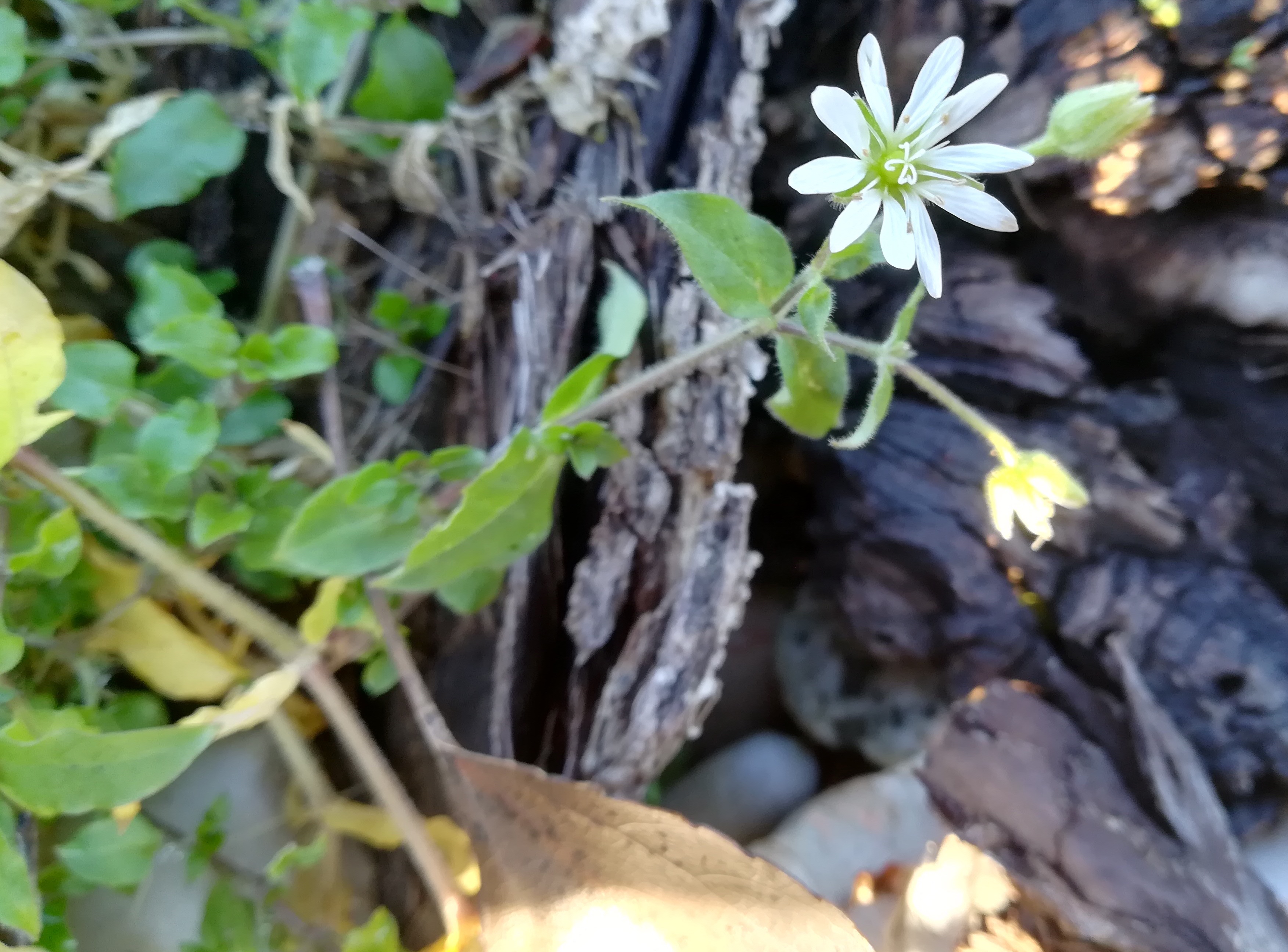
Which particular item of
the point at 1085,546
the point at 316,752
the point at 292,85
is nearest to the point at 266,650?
the point at 316,752

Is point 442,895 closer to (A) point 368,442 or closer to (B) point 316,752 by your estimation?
(B) point 316,752

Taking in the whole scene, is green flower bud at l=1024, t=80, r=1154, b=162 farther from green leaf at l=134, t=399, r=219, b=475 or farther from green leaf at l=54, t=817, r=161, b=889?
green leaf at l=54, t=817, r=161, b=889

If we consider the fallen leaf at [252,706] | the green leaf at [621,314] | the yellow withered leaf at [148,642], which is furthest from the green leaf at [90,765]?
the green leaf at [621,314]

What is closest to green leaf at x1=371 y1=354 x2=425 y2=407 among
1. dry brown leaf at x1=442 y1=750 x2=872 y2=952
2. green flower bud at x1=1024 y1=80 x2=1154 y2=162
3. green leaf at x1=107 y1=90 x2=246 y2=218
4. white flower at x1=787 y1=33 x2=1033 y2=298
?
green leaf at x1=107 y1=90 x2=246 y2=218

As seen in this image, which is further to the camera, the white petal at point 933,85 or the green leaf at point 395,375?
the green leaf at point 395,375

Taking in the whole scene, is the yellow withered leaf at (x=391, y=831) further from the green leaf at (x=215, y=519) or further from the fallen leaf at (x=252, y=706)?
the green leaf at (x=215, y=519)

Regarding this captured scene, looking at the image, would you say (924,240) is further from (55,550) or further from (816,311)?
(55,550)
